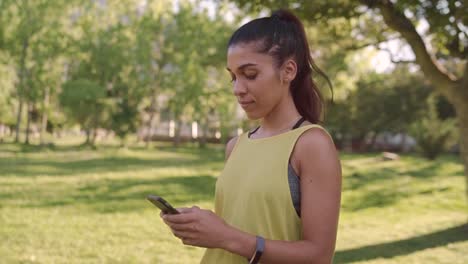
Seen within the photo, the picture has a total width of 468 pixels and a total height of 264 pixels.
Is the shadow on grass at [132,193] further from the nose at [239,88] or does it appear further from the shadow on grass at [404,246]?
the nose at [239,88]

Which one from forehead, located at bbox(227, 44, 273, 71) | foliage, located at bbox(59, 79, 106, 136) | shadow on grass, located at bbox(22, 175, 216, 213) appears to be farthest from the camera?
foliage, located at bbox(59, 79, 106, 136)

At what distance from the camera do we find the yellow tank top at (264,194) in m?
1.76

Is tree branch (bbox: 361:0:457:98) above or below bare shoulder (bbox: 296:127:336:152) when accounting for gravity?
above

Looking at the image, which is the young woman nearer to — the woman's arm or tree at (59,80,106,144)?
the woman's arm

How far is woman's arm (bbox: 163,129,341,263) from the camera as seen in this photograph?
1.65 metres

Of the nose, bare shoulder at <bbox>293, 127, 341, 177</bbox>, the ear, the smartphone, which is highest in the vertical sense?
the ear

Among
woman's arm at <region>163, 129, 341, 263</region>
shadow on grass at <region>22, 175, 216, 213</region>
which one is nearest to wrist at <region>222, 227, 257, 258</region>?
woman's arm at <region>163, 129, 341, 263</region>

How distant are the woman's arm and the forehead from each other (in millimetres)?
300

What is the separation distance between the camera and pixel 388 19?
356 inches

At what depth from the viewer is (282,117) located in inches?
77.4

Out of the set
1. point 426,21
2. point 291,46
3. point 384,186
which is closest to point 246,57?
point 291,46

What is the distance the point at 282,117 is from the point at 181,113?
42.4m

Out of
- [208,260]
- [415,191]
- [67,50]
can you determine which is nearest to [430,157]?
[415,191]


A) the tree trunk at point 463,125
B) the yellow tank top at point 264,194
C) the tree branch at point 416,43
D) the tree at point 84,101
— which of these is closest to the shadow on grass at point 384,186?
the tree trunk at point 463,125
